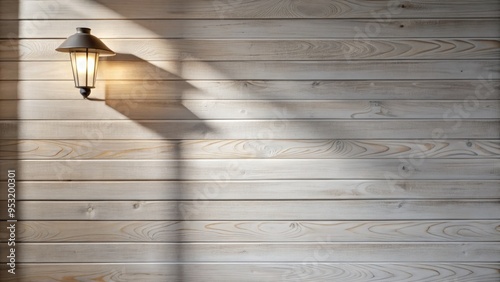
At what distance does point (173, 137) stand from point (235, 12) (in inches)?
27.6

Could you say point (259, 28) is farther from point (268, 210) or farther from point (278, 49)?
point (268, 210)

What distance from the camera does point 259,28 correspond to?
2.17m

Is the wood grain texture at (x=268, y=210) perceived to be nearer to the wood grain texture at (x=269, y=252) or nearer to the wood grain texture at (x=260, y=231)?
the wood grain texture at (x=260, y=231)

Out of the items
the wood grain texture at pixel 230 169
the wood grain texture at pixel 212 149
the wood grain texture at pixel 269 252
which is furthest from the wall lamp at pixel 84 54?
the wood grain texture at pixel 269 252

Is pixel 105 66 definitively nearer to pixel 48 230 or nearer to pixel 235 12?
pixel 235 12

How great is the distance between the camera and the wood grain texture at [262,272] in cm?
215

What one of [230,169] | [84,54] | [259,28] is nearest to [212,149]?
[230,169]

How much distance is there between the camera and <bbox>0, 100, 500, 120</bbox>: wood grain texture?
2156 mm

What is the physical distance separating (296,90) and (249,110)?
256mm

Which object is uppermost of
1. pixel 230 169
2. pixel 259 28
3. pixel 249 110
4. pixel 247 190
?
pixel 259 28

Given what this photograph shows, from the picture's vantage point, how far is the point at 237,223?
2.16 meters

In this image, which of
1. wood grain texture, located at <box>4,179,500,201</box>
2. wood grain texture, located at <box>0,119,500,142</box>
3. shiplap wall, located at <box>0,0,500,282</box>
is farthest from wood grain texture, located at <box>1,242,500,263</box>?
wood grain texture, located at <box>0,119,500,142</box>

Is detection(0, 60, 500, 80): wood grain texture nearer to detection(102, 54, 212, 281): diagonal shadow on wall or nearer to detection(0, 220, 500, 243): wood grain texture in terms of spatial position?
detection(102, 54, 212, 281): diagonal shadow on wall

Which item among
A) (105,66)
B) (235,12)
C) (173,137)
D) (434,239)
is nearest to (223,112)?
(173,137)
